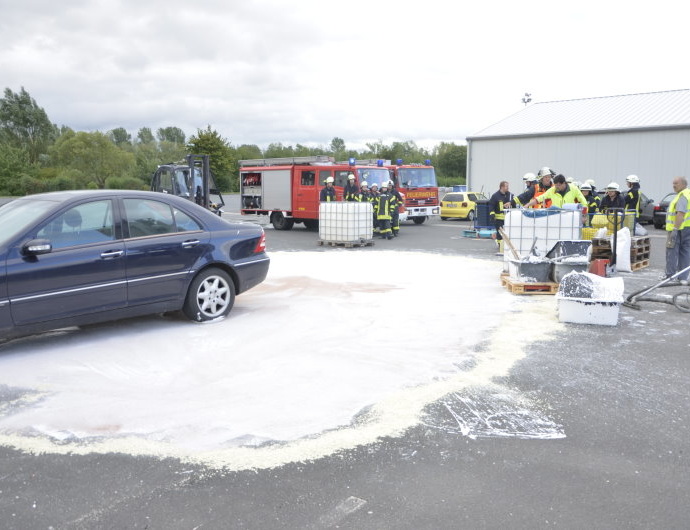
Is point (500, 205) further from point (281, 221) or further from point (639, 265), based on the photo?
point (281, 221)

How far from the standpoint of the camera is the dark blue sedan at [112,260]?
5.78 m

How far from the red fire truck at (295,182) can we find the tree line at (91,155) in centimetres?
2179

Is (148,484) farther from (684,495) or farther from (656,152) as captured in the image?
(656,152)

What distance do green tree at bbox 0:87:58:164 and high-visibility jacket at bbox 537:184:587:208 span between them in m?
69.6

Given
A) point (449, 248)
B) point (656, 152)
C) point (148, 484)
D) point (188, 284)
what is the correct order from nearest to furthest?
point (148, 484) → point (188, 284) → point (449, 248) → point (656, 152)

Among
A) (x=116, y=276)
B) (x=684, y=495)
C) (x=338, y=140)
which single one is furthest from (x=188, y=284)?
(x=338, y=140)

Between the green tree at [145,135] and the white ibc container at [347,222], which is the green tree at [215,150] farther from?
the green tree at [145,135]

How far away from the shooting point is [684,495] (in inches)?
135

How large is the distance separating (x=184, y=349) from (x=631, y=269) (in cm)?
904

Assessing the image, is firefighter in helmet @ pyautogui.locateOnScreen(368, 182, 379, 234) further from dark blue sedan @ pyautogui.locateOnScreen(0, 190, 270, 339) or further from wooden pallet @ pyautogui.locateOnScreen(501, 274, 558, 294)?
dark blue sedan @ pyautogui.locateOnScreen(0, 190, 270, 339)

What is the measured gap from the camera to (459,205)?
89.2ft

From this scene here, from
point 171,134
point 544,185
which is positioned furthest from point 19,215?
point 171,134

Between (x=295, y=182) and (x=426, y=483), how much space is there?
738 inches

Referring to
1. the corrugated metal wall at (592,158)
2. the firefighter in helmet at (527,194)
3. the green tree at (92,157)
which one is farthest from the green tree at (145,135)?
the firefighter in helmet at (527,194)
